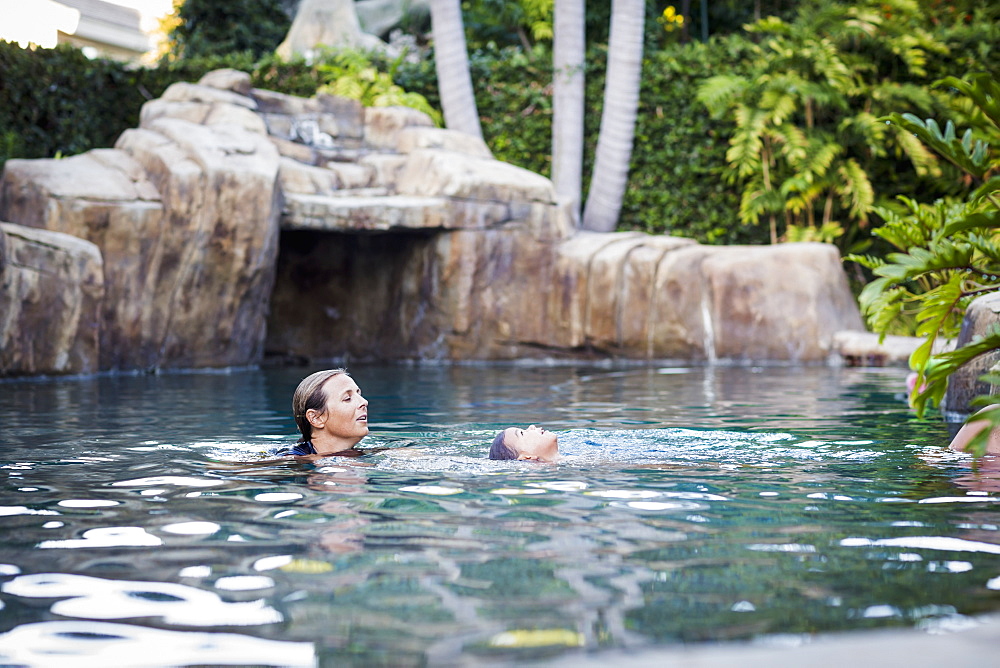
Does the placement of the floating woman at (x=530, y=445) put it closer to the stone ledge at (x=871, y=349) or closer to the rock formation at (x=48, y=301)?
the rock formation at (x=48, y=301)

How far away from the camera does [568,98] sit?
1628cm

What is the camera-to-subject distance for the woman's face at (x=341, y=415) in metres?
5.89

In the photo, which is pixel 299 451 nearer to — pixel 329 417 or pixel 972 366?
pixel 329 417

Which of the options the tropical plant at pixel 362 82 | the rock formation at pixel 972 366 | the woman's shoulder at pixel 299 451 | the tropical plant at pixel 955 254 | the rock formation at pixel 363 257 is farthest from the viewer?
the tropical plant at pixel 362 82

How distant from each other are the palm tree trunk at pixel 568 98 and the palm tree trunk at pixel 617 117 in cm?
34

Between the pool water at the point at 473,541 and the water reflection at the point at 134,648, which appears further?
the pool water at the point at 473,541

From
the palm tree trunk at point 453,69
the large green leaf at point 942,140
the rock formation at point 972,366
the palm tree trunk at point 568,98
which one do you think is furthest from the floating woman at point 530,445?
the palm tree trunk at point 453,69

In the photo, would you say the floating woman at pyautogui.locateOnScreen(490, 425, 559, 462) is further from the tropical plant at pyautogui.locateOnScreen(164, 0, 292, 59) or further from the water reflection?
the tropical plant at pyautogui.locateOnScreen(164, 0, 292, 59)

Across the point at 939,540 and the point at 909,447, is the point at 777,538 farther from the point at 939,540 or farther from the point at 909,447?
the point at 909,447

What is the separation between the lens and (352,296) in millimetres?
16344

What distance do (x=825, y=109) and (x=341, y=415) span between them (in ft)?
42.0

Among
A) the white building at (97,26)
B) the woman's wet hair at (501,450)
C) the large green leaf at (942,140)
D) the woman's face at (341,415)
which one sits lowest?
the woman's wet hair at (501,450)

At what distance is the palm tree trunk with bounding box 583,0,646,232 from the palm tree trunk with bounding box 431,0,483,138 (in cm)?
194

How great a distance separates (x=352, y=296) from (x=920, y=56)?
9051 mm
